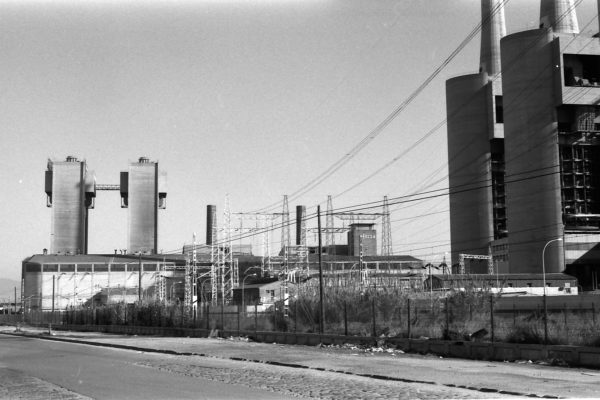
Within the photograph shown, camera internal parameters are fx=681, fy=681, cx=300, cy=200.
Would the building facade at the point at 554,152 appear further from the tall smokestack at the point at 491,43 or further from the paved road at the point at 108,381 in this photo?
the paved road at the point at 108,381

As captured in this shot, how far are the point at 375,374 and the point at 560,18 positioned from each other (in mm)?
110098

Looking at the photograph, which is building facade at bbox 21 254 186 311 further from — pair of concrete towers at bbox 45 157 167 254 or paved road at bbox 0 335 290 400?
paved road at bbox 0 335 290 400

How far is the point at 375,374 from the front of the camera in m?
18.3

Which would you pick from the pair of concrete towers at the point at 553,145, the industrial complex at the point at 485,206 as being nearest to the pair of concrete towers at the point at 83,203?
the industrial complex at the point at 485,206

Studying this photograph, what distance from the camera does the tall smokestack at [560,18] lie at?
114m

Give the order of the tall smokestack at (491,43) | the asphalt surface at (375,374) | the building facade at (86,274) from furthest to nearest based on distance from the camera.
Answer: the tall smokestack at (491,43), the building facade at (86,274), the asphalt surface at (375,374)

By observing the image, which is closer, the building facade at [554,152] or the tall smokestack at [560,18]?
the building facade at [554,152]

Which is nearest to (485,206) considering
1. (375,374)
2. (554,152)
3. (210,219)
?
(554,152)

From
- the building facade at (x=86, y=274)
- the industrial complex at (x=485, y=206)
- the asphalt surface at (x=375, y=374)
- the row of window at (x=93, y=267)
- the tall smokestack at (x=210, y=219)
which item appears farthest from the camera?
the tall smokestack at (x=210, y=219)

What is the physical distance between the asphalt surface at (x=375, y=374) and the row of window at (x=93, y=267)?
4153 inches

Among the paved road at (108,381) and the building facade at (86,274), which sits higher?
the building facade at (86,274)

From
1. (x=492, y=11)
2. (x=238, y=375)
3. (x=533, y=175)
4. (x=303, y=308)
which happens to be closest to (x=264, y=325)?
(x=303, y=308)

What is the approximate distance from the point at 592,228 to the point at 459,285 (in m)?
76.0

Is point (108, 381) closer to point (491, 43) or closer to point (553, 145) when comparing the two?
point (553, 145)
